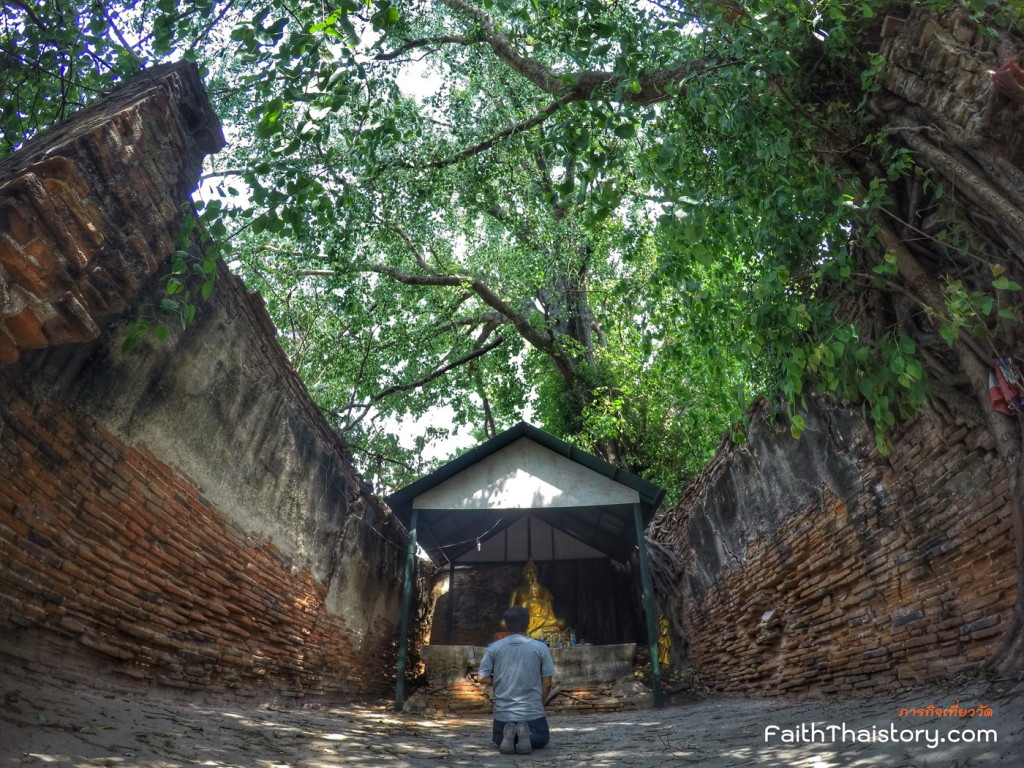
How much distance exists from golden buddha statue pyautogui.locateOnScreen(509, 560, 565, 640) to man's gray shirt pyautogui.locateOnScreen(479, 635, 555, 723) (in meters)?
5.38

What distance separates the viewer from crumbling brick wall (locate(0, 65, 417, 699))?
127 inches

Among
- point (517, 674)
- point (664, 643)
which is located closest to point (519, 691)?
point (517, 674)

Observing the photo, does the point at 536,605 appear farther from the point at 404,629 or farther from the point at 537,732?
the point at 537,732

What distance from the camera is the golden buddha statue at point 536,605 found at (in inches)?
405

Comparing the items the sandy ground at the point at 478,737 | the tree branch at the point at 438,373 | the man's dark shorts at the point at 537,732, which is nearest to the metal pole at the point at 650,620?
the sandy ground at the point at 478,737

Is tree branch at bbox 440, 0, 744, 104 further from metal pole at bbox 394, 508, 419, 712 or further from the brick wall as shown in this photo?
metal pole at bbox 394, 508, 419, 712

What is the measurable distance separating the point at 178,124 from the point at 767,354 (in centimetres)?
382

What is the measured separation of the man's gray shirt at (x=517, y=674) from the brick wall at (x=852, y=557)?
7.17 ft

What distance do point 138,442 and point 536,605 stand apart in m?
7.40

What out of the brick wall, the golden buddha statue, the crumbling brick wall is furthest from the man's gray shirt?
the golden buddha statue

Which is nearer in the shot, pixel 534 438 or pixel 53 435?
pixel 53 435

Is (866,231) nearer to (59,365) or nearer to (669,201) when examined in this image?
(669,201)

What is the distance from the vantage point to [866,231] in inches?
169

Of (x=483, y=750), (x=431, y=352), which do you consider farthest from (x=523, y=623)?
(x=431, y=352)
